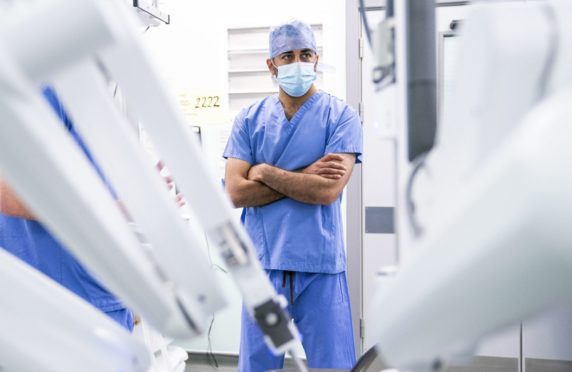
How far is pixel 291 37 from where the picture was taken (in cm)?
171

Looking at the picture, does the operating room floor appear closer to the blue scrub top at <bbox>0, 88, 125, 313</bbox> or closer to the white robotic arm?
the blue scrub top at <bbox>0, 88, 125, 313</bbox>


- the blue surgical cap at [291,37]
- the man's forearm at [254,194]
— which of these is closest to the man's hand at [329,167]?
the man's forearm at [254,194]

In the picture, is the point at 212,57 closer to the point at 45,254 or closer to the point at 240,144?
the point at 240,144

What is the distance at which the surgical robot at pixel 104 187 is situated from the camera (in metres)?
0.27

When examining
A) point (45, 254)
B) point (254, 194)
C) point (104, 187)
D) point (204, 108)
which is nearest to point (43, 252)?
point (45, 254)

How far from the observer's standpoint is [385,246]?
2475mm

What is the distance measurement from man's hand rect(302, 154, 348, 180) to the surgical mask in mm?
252

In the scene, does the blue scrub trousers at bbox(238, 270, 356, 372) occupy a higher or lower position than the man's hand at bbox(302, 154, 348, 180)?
lower

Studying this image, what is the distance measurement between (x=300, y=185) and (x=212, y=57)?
1.24 metres

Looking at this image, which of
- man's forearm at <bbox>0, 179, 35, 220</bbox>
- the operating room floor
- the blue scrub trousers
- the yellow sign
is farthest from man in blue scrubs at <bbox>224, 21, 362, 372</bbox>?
the operating room floor

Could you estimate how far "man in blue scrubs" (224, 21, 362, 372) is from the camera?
1639 millimetres

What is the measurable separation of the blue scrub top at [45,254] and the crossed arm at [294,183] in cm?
61

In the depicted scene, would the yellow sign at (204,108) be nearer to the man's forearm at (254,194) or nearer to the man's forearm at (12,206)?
the man's forearm at (254,194)

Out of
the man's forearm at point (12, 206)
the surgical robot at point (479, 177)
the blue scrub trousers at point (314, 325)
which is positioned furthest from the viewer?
the blue scrub trousers at point (314, 325)
